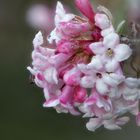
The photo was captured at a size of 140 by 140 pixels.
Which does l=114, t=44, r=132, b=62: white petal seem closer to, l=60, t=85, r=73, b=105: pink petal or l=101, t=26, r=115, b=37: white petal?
l=101, t=26, r=115, b=37: white petal

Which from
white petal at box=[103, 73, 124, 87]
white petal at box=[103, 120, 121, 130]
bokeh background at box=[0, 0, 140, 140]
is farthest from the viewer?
bokeh background at box=[0, 0, 140, 140]

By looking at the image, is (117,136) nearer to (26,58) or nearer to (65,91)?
(26,58)

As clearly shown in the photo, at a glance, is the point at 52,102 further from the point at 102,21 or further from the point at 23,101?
the point at 23,101

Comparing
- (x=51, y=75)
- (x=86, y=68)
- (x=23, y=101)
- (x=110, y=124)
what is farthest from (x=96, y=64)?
(x=23, y=101)

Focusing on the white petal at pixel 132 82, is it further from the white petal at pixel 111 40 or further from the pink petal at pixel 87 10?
the pink petal at pixel 87 10

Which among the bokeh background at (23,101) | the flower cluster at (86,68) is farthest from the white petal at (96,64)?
the bokeh background at (23,101)

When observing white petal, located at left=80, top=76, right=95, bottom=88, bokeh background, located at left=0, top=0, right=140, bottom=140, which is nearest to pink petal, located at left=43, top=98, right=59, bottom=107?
white petal, located at left=80, top=76, right=95, bottom=88
